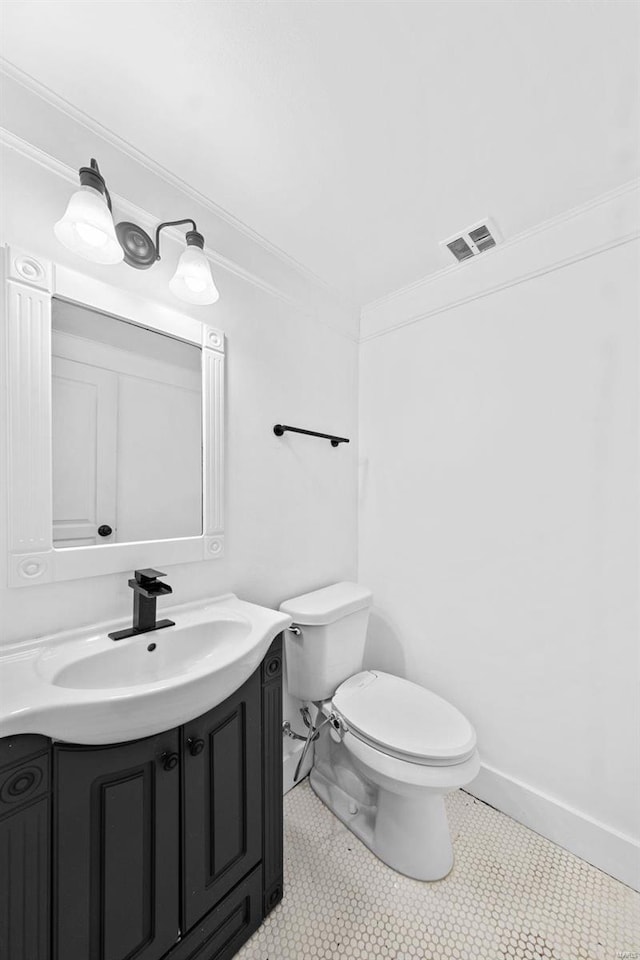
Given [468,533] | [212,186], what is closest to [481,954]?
[468,533]

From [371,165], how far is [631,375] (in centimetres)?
107

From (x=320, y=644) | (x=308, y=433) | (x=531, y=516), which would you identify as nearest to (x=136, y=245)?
(x=308, y=433)

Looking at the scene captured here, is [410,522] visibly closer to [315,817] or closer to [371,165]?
[315,817]

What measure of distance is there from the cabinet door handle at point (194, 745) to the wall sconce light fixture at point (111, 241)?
3.96ft

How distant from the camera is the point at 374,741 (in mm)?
1205

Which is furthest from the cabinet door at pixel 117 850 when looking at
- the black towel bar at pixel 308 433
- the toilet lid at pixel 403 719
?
the black towel bar at pixel 308 433

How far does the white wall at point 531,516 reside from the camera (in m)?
→ 1.23

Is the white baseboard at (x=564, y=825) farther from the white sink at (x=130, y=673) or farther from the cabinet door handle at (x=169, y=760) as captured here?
the cabinet door handle at (x=169, y=760)

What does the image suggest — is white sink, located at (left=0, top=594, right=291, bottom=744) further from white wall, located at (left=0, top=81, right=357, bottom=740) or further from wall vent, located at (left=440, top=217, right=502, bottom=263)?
wall vent, located at (left=440, top=217, right=502, bottom=263)

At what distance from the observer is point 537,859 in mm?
1279

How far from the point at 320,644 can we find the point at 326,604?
148 millimetres

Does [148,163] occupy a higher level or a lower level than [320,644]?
higher

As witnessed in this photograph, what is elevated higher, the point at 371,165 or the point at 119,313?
the point at 371,165

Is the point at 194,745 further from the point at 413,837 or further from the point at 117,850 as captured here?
the point at 413,837
